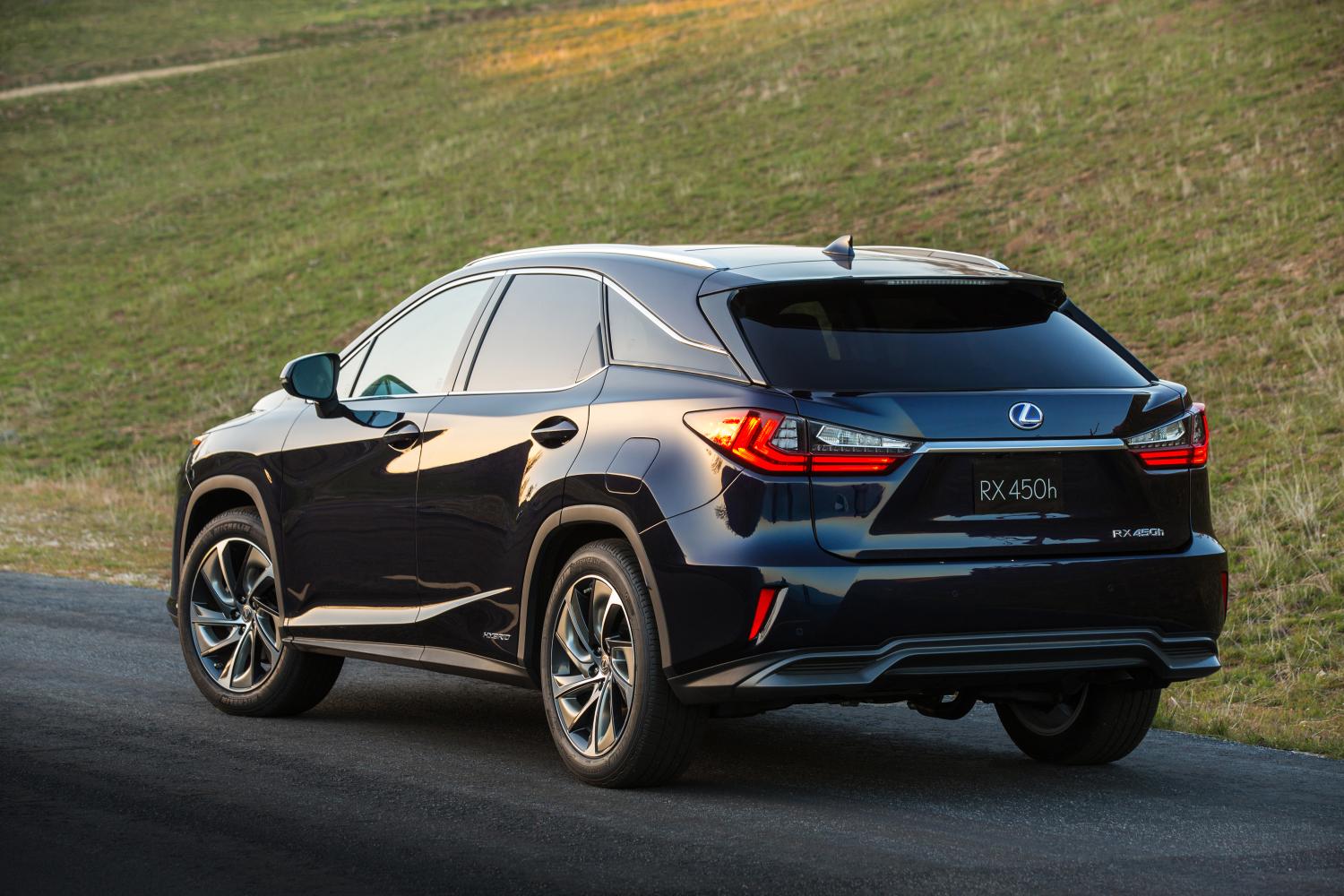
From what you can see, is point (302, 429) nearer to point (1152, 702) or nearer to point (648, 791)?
point (648, 791)

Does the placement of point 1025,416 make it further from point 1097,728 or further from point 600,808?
point 600,808

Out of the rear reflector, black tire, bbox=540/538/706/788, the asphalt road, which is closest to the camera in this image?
the asphalt road

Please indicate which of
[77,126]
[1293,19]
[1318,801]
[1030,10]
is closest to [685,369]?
[1318,801]

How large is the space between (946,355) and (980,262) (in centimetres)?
81

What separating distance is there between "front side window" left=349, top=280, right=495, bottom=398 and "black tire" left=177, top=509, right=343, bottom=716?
928 mm

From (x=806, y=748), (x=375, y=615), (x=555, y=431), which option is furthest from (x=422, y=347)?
(x=806, y=748)

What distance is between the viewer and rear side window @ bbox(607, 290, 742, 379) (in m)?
5.95

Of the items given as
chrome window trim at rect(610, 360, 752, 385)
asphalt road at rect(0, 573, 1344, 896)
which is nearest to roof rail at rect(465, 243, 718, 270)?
chrome window trim at rect(610, 360, 752, 385)

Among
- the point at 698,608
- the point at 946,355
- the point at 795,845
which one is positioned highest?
the point at 946,355

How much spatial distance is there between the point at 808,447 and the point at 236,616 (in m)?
3.60

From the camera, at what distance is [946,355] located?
5953 mm

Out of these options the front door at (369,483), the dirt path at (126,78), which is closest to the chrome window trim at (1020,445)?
the front door at (369,483)

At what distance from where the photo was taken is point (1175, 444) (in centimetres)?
605

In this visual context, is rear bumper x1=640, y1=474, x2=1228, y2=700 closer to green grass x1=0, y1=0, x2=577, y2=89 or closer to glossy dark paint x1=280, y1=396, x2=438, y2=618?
glossy dark paint x1=280, y1=396, x2=438, y2=618
